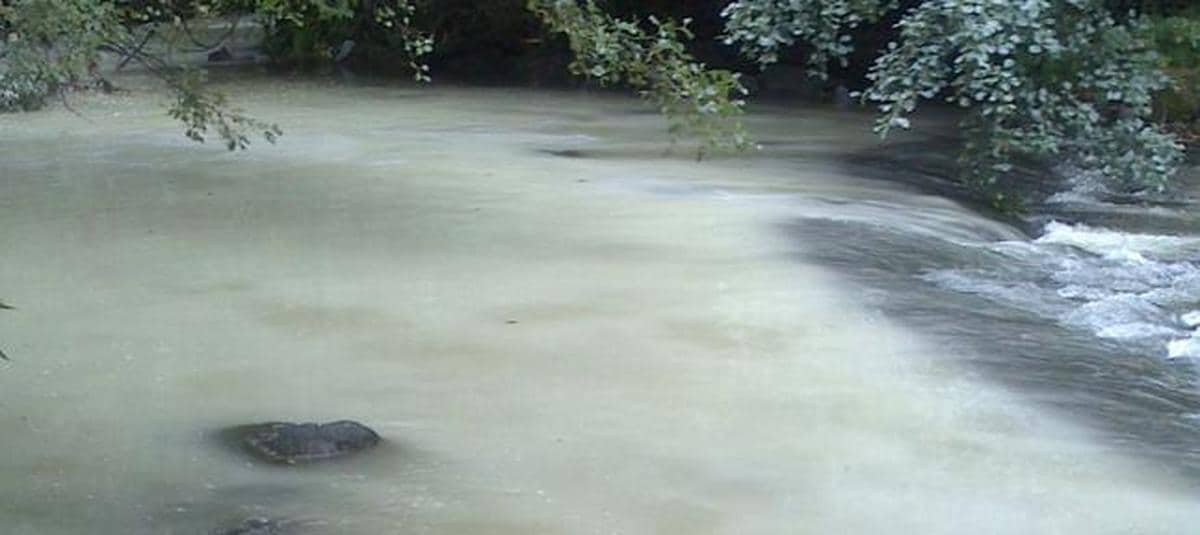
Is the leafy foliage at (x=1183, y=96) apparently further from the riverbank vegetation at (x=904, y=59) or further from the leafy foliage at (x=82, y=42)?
the leafy foliage at (x=82, y=42)

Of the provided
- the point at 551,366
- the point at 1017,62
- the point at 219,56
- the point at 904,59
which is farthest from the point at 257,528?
the point at 219,56

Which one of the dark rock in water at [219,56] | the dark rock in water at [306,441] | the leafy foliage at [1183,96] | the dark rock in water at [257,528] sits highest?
the leafy foliage at [1183,96]

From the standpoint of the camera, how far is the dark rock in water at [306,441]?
19.0 feet

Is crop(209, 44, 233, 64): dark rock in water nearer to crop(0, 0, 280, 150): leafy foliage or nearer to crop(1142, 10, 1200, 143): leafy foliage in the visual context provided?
crop(1142, 10, 1200, 143): leafy foliage

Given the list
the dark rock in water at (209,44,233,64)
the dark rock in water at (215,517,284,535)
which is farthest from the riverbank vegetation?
the dark rock in water at (209,44,233,64)

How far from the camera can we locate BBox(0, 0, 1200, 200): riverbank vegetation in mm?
5438

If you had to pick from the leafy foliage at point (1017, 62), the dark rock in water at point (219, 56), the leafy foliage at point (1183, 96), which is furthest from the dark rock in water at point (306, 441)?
the dark rock in water at point (219, 56)

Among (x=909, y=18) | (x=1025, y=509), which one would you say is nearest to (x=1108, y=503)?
(x=1025, y=509)

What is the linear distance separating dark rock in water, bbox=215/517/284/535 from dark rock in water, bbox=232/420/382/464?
21.5 inches

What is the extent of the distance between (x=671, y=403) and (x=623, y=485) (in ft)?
2.92

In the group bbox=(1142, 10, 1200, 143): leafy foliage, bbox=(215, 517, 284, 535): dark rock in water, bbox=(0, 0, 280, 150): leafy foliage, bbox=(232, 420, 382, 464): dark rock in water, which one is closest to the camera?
bbox=(215, 517, 284, 535): dark rock in water

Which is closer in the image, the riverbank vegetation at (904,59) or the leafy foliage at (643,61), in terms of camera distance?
the leafy foliage at (643,61)

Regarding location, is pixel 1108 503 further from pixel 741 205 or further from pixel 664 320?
pixel 741 205

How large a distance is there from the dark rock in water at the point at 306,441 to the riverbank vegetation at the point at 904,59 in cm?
100
